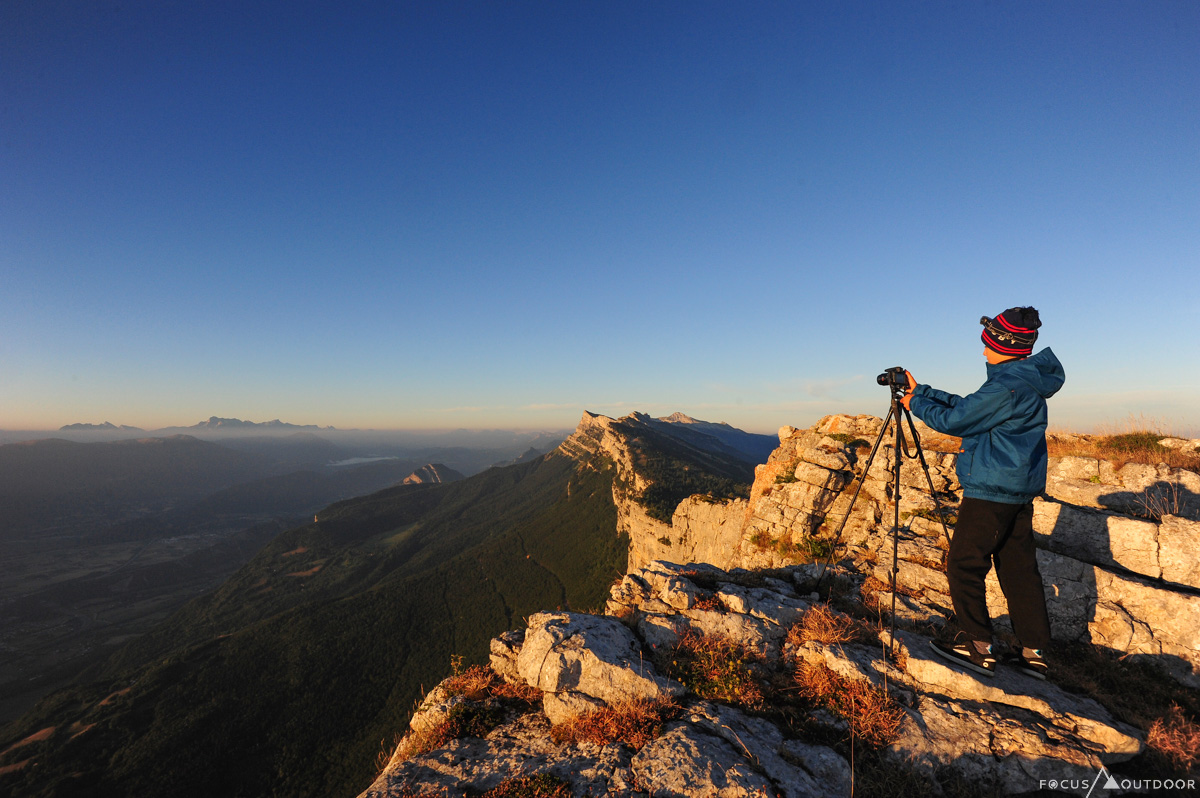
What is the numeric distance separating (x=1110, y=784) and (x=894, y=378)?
18.0 feet

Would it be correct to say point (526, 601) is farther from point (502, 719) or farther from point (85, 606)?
point (85, 606)

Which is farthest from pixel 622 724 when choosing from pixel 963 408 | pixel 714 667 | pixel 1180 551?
pixel 1180 551

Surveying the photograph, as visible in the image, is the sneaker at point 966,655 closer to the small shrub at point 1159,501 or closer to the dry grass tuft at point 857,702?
the dry grass tuft at point 857,702

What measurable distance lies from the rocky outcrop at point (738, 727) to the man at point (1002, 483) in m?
0.64

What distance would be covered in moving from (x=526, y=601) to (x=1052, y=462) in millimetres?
99383

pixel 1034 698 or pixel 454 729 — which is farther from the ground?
pixel 1034 698

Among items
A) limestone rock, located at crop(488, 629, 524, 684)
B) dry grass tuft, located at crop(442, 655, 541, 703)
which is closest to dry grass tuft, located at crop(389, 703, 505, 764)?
dry grass tuft, located at crop(442, 655, 541, 703)

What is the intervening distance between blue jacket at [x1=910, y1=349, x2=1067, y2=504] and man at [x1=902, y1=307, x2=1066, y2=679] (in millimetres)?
12

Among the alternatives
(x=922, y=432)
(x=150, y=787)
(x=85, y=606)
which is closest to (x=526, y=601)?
(x=150, y=787)

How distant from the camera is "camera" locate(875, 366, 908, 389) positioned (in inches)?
282

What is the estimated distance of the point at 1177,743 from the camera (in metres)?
4.92

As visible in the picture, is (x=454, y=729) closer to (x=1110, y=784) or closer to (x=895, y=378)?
(x=1110, y=784)

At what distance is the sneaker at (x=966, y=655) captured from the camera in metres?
5.98

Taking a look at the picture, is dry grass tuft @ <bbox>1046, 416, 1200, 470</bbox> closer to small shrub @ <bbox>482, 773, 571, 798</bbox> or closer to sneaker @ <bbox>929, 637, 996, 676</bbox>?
sneaker @ <bbox>929, 637, 996, 676</bbox>
